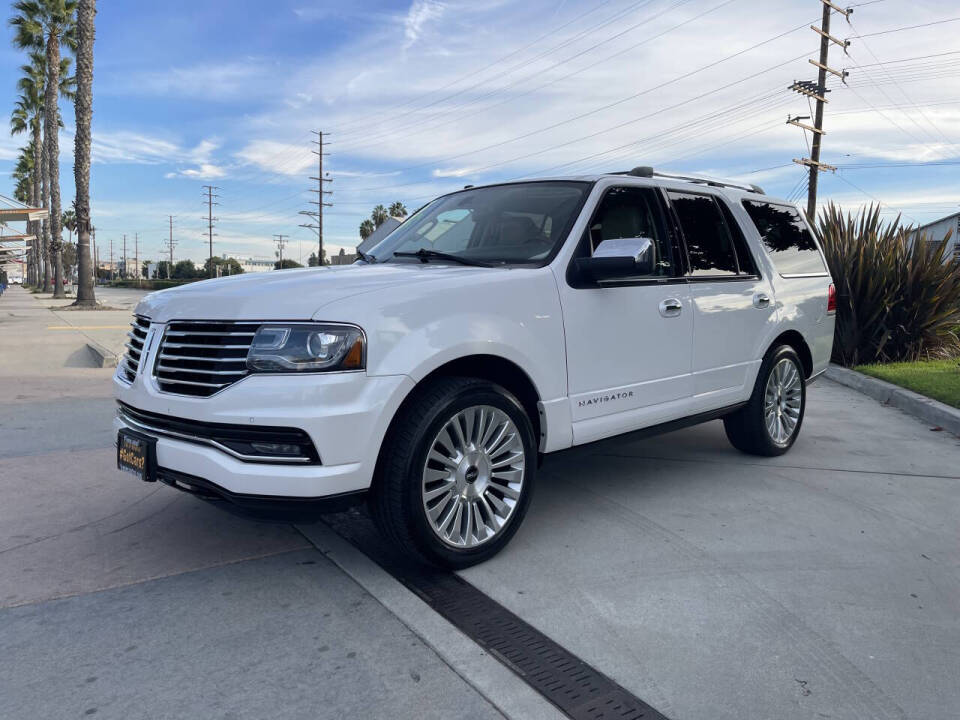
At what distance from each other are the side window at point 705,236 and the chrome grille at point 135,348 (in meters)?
3.08

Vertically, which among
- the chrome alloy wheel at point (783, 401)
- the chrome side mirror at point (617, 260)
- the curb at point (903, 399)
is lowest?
the curb at point (903, 399)

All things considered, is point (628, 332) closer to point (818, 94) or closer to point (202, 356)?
point (202, 356)

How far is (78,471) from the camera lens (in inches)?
201

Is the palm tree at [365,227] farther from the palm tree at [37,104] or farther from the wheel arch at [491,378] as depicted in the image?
the wheel arch at [491,378]

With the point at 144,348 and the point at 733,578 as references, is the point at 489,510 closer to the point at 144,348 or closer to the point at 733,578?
the point at 733,578

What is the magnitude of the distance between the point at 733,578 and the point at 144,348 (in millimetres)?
2884

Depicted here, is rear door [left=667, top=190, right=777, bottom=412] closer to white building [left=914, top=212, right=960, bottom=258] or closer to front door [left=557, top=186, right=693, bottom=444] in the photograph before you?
front door [left=557, top=186, right=693, bottom=444]

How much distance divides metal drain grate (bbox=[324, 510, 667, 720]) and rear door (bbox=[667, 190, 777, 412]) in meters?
2.11

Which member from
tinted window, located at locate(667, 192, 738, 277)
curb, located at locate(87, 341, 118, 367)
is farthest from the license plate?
curb, located at locate(87, 341, 118, 367)

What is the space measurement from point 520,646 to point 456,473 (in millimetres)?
830

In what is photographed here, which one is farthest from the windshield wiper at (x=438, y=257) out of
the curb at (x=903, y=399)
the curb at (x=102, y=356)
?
the curb at (x=102, y=356)

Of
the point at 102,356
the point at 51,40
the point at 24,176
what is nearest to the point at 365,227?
the point at 24,176

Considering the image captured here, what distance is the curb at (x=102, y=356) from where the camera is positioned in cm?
1012

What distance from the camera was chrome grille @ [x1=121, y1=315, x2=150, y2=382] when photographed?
365cm
